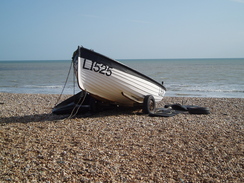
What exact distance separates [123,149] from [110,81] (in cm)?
361

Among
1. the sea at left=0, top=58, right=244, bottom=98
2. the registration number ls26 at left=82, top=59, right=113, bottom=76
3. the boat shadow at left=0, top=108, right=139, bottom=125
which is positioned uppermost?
the registration number ls26 at left=82, top=59, right=113, bottom=76

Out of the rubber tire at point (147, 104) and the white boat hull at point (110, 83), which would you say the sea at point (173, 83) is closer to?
the white boat hull at point (110, 83)

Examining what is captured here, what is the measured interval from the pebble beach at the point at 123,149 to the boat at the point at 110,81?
2.56ft

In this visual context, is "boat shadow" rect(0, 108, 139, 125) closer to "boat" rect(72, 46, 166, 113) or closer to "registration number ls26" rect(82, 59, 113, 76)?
"boat" rect(72, 46, 166, 113)

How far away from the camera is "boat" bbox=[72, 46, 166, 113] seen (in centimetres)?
869


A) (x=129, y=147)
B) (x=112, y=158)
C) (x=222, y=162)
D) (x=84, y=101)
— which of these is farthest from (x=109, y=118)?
(x=222, y=162)

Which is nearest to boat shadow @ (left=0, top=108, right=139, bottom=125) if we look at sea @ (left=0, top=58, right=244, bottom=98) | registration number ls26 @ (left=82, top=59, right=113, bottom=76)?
sea @ (left=0, top=58, right=244, bottom=98)

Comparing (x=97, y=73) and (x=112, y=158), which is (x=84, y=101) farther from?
(x=112, y=158)

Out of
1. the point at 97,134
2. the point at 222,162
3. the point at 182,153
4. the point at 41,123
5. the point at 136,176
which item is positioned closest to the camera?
the point at 136,176

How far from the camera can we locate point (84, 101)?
10.2 m

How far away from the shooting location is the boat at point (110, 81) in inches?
342

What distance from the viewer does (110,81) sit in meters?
9.02

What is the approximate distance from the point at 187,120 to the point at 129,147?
11.2ft

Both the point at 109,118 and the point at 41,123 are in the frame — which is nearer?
the point at 41,123
